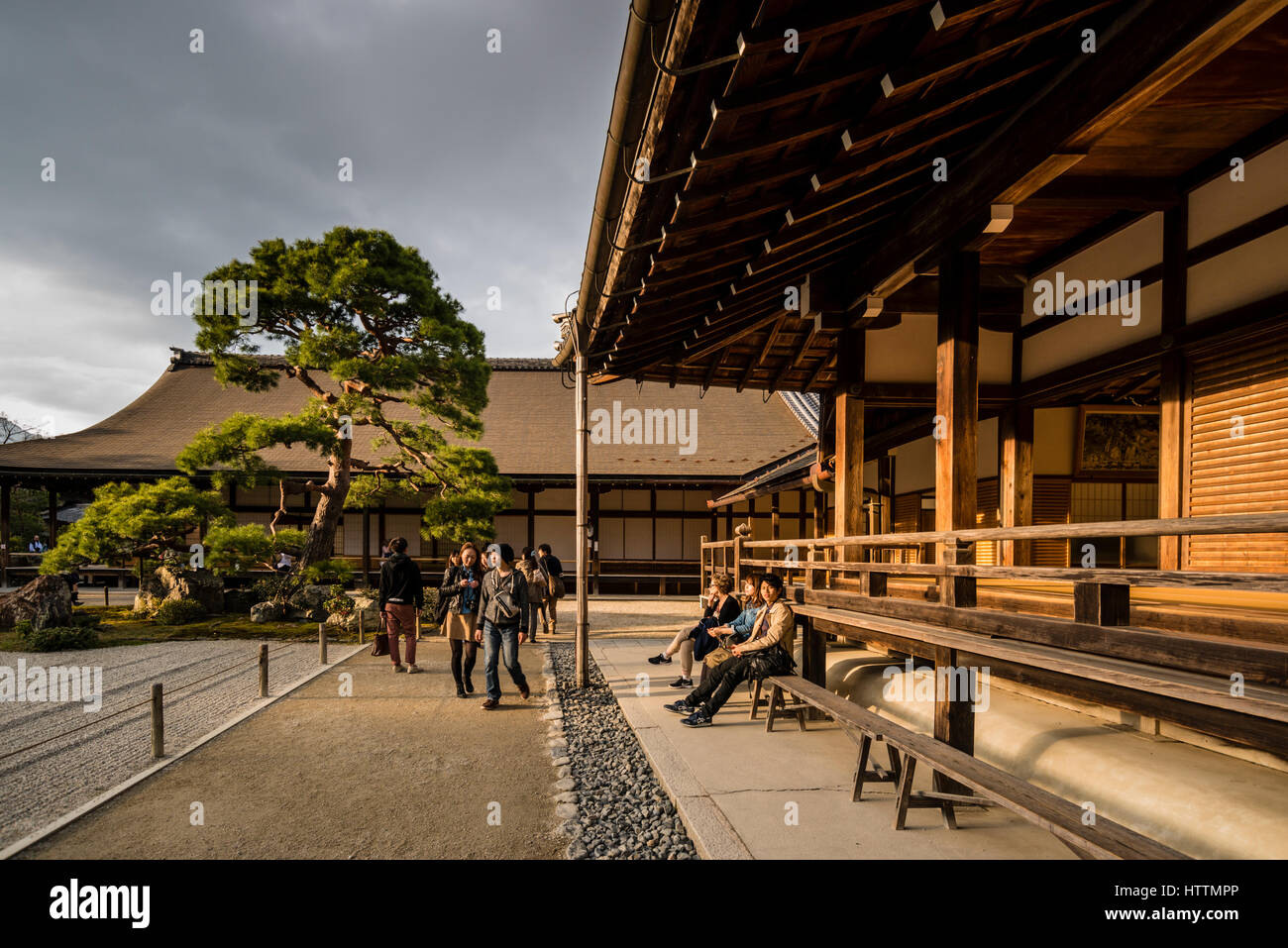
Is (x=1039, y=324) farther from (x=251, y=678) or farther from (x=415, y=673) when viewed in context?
(x=251, y=678)

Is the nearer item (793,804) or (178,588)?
(793,804)

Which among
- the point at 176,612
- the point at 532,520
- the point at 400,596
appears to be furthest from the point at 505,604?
the point at 532,520

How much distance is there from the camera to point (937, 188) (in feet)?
15.6

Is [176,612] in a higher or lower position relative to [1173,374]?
lower

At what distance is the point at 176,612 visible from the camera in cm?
1212

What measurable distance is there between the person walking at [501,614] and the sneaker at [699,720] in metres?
1.80

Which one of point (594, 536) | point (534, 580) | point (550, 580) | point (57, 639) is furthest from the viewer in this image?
point (594, 536)

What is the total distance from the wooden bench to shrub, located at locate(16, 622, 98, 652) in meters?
10.9

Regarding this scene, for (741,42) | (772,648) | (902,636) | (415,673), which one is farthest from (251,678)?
(741,42)

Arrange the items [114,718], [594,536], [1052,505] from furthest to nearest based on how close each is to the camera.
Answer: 1. [594,536]
2. [1052,505]
3. [114,718]

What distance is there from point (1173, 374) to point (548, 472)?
14157 mm

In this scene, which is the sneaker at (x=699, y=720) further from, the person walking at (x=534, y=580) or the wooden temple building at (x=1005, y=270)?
the person walking at (x=534, y=580)

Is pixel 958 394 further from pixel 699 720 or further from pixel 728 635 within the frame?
pixel 699 720
